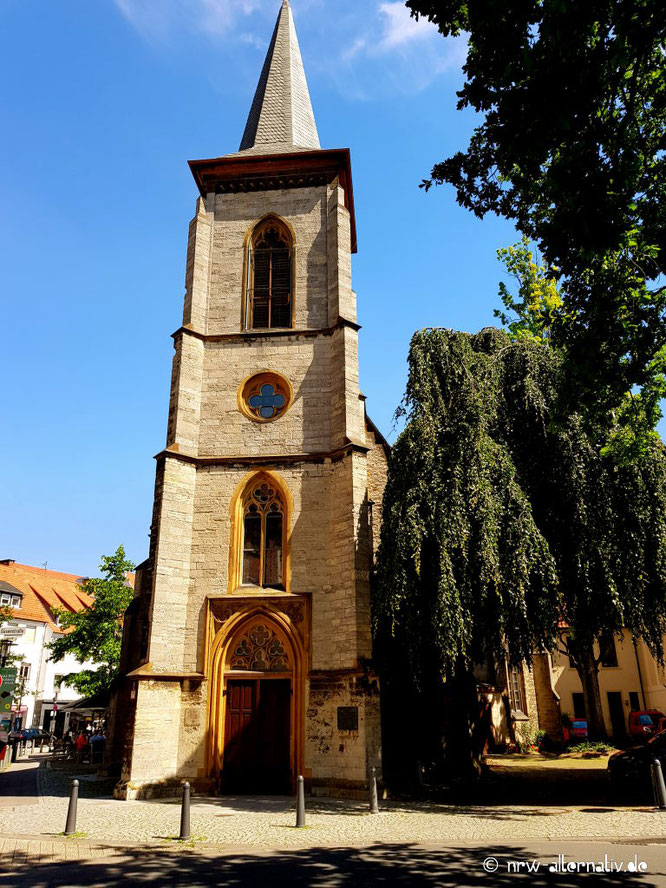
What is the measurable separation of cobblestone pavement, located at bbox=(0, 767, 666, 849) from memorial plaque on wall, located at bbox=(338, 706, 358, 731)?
1.38 metres

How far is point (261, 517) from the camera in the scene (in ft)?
52.4

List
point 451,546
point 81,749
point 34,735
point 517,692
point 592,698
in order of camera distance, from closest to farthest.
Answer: point 451,546
point 592,698
point 81,749
point 517,692
point 34,735

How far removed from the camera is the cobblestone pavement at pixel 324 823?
8.88 metres

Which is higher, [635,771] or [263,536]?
[263,536]

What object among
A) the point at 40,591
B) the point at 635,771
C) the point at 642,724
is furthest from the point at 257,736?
the point at 40,591

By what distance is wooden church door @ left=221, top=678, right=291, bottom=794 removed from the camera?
1402 cm

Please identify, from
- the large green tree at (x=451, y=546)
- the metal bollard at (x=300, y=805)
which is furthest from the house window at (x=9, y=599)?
the metal bollard at (x=300, y=805)

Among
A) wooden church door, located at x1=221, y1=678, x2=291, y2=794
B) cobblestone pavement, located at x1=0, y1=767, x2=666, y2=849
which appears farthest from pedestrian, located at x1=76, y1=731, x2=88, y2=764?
wooden church door, located at x1=221, y1=678, x2=291, y2=794

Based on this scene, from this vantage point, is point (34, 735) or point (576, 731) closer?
point (576, 731)

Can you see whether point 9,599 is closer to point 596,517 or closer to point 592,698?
point 592,698

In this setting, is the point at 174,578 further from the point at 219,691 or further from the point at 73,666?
the point at 73,666

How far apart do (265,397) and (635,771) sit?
39.1 feet

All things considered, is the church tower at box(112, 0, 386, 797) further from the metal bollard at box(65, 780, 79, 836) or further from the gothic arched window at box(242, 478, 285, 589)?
the metal bollard at box(65, 780, 79, 836)

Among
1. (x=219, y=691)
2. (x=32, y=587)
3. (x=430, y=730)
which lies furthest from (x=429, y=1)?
(x=32, y=587)
